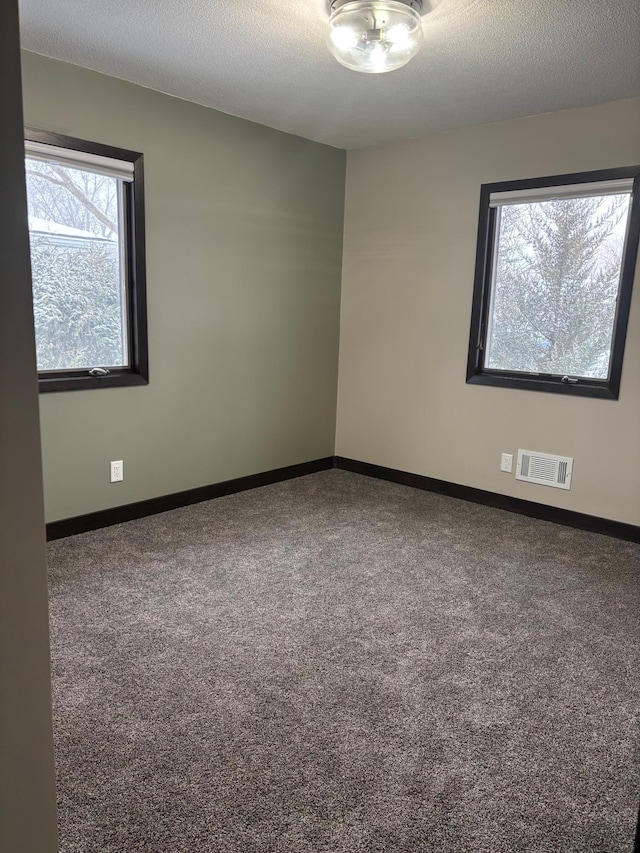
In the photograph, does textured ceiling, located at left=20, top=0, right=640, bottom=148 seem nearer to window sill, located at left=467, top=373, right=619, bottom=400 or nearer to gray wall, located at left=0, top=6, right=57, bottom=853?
window sill, located at left=467, top=373, right=619, bottom=400

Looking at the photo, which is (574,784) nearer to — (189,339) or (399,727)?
(399,727)

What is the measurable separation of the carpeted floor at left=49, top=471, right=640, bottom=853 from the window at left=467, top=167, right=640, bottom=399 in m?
1.08

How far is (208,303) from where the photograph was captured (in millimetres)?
3887

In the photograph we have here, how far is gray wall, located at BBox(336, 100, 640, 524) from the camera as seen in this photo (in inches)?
140

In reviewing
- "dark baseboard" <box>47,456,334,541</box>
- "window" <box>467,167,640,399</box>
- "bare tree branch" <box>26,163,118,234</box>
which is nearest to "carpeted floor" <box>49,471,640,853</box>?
"dark baseboard" <box>47,456,334,541</box>

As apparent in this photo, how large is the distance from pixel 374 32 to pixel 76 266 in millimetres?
1844

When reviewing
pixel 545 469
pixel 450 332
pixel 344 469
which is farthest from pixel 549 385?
pixel 344 469

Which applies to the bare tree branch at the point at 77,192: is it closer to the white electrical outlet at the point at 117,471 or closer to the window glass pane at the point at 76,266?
the window glass pane at the point at 76,266

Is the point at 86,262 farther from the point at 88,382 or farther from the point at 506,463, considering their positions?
the point at 506,463

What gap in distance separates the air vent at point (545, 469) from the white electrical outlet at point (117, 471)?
2.43m

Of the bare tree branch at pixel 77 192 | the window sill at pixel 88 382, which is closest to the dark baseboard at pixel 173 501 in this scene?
the window sill at pixel 88 382

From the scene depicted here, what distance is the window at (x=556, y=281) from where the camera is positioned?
11.4ft

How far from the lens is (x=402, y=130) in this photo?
4.02 m

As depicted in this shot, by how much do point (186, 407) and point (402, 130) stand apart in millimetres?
2244
